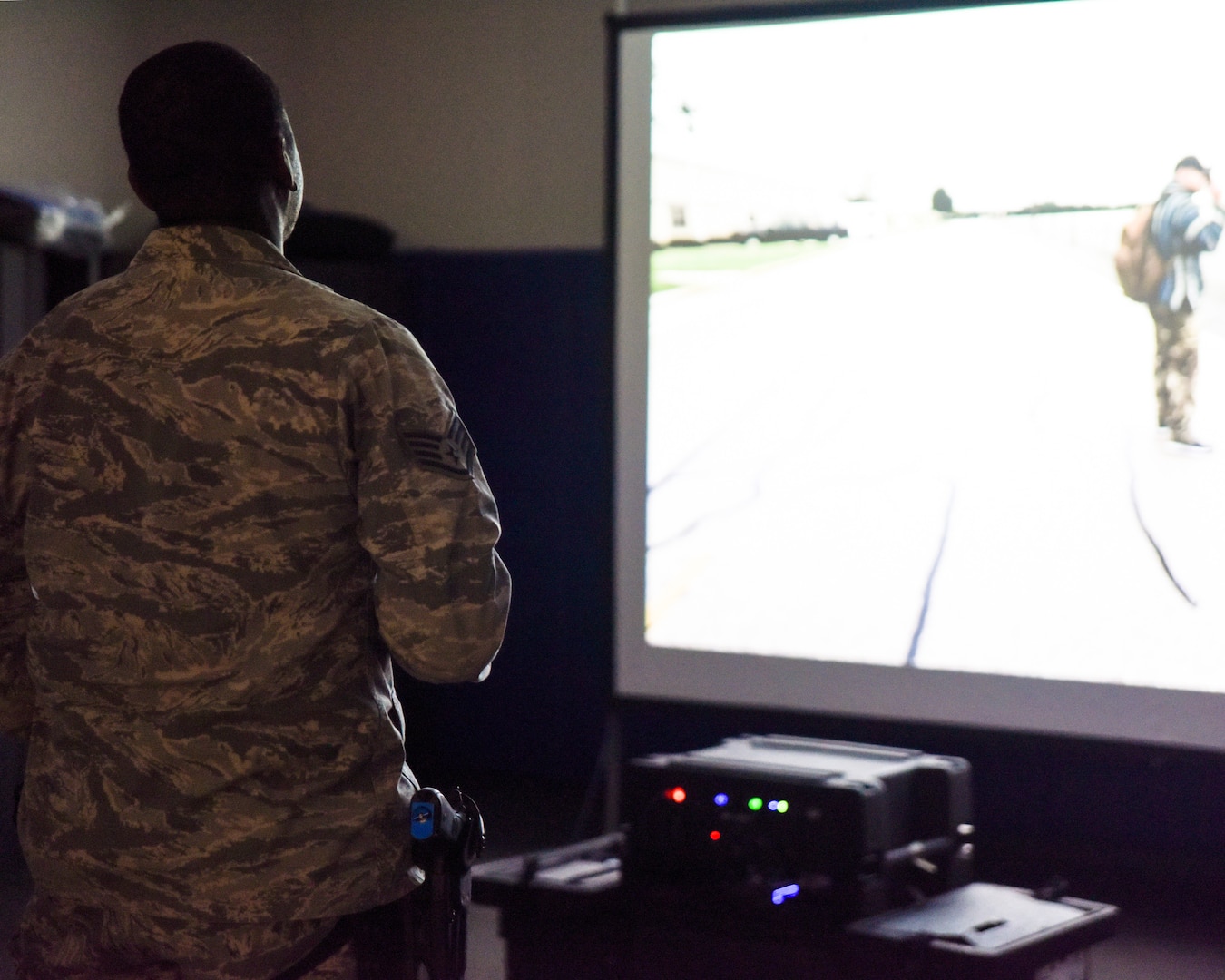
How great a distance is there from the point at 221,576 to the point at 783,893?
49.2 inches

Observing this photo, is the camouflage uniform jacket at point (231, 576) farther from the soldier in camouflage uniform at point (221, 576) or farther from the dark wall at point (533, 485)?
the dark wall at point (533, 485)

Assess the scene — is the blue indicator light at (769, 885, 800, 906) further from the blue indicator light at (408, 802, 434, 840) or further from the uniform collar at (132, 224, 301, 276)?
the uniform collar at (132, 224, 301, 276)

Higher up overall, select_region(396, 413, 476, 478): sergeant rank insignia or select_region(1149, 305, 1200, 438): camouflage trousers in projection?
select_region(1149, 305, 1200, 438): camouflage trousers in projection

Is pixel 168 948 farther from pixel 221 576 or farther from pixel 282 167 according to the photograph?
pixel 282 167

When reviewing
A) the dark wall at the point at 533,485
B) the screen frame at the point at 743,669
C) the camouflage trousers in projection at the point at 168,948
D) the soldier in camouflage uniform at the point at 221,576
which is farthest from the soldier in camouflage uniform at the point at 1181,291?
the camouflage trousers in projection at the point at 168,948

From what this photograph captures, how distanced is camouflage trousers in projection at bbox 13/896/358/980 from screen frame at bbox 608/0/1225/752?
2073 millimetres

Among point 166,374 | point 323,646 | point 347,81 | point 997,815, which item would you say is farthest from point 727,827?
point 347,81

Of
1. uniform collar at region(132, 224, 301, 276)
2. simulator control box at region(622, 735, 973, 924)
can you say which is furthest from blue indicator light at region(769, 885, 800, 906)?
uniform collar at region(132, 224, 301, 276)

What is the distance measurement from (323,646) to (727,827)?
3.75ft

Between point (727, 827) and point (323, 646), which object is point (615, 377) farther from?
point (323, 646)

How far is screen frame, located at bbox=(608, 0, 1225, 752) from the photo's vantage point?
2.78 m

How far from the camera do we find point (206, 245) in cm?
108

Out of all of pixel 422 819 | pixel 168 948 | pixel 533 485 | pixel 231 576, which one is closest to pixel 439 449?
pixel 231 576

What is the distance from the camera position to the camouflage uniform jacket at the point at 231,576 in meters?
1.04
